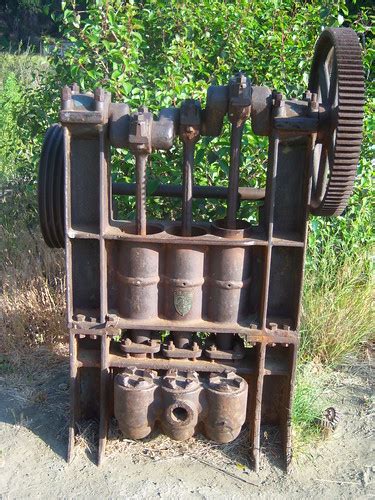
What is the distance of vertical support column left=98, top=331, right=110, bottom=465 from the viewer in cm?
300

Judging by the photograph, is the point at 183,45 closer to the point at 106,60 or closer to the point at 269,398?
the point at 106,60

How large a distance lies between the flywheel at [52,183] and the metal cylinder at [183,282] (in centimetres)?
62

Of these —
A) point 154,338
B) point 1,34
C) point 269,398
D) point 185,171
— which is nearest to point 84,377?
point 154,338

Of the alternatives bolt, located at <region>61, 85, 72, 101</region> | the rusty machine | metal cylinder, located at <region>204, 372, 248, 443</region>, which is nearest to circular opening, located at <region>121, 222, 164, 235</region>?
the rusty machine

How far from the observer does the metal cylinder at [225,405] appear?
9.35 feet

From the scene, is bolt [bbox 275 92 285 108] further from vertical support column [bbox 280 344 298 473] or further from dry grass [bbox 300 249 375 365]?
dry grass [bbox 300 249 375 365]

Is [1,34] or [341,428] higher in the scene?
[1,34]

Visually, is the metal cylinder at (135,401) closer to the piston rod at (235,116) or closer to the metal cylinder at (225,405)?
the metal cylinder at (225,405)

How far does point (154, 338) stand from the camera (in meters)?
3.12

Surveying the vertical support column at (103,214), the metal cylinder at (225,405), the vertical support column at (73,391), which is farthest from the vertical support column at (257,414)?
the vertical support column at (73,391)

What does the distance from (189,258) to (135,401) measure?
2.42 feet

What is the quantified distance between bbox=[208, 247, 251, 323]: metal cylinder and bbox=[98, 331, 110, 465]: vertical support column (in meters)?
0.56

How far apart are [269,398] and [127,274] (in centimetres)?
110

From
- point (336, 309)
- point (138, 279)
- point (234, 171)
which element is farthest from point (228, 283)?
point (336, 309)
